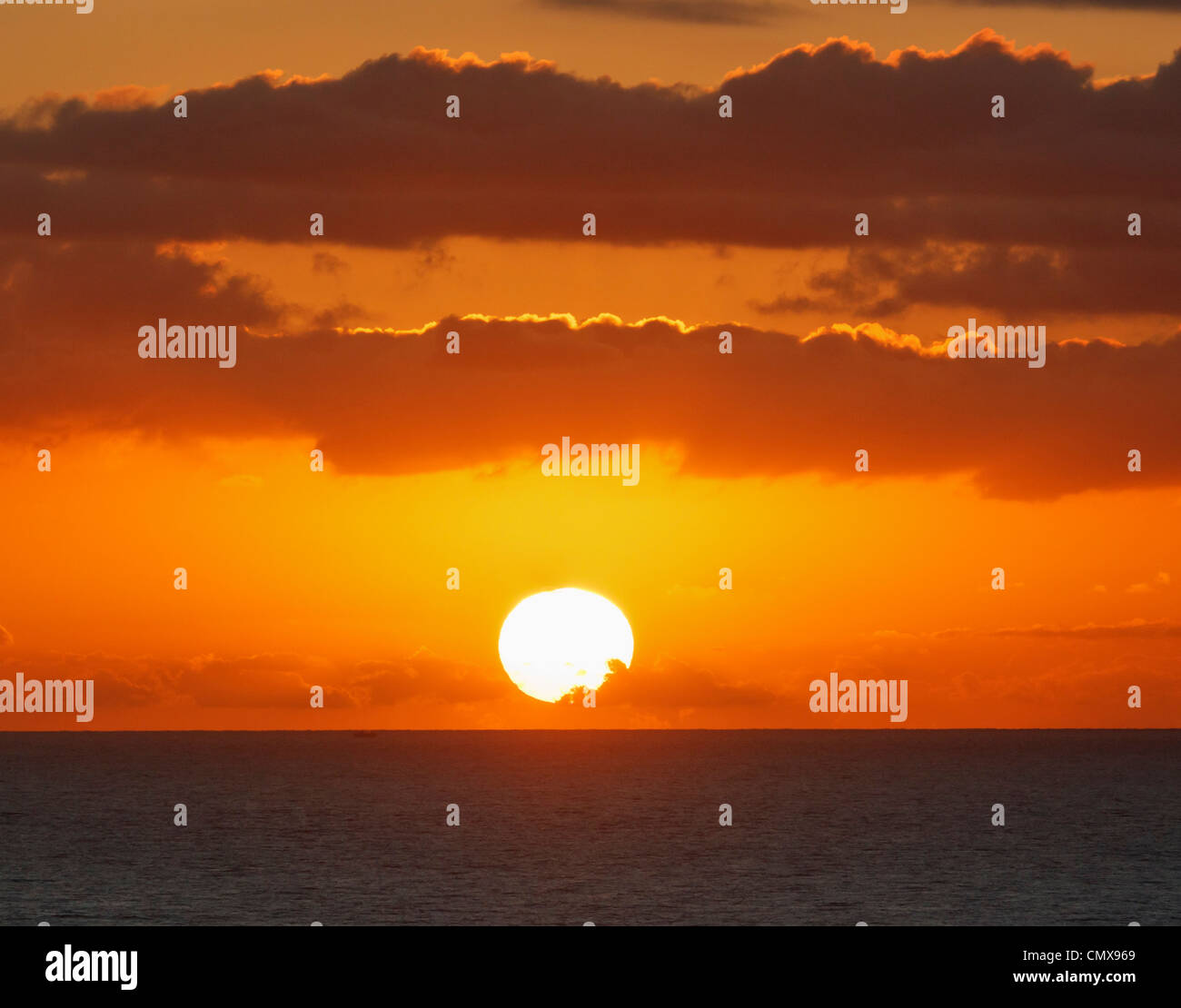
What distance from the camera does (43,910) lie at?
119125 millimetres
